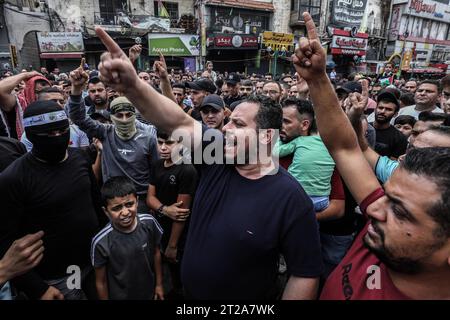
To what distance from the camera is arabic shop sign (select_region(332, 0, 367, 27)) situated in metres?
24.2

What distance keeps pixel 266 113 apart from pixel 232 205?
668mm

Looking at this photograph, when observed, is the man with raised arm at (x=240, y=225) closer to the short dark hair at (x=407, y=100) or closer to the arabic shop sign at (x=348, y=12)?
the short dark hair at (x=407, y=100)

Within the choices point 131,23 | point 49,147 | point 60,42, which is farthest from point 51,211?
point 131,23

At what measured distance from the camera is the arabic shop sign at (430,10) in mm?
28553

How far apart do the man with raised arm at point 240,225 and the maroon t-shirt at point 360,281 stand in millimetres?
151

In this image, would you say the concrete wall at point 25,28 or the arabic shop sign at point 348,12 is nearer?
the concrete wall at point 25,28

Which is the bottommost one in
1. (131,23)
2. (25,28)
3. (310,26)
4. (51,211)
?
(51,211)

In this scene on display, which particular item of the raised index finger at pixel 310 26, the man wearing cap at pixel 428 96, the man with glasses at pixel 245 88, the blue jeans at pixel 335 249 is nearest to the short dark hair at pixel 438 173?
the raised index finger at pixel 310 26

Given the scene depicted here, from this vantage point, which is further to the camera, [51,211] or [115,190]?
[115,190]

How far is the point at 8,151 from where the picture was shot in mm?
2203

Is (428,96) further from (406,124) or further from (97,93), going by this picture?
(97,93)

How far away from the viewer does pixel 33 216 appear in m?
1.99

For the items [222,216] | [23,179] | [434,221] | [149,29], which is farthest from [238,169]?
[149,29]

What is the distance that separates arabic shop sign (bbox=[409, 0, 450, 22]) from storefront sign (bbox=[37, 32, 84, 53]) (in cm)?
3035
